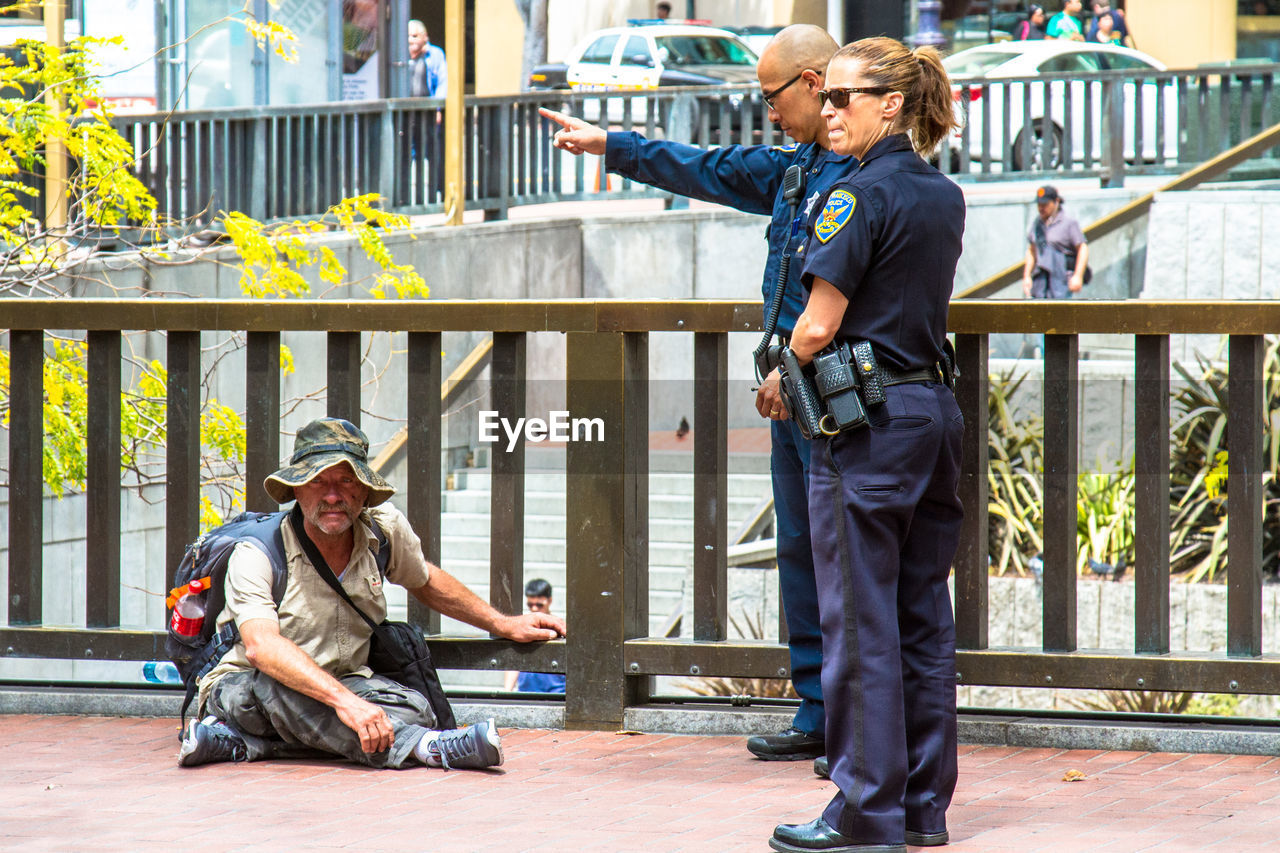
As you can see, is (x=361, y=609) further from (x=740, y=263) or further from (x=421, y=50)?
(x=421, y=50)

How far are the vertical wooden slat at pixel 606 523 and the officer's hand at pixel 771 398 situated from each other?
35.5 inches

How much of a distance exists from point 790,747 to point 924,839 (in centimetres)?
97

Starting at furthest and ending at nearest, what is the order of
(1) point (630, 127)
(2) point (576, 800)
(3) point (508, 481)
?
(1) point (630, 127), (3) point (508, 481), (2) point (576, 800)

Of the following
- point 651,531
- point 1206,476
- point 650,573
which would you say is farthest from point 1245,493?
point 651,531

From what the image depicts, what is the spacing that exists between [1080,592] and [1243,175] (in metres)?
10.1

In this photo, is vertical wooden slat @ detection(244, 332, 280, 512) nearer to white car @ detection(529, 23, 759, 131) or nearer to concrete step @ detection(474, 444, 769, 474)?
concrete step @ detection(474, 444, 769, 474)

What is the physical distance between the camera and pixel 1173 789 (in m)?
4.57

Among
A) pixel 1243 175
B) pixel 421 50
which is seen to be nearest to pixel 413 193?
pixel 421 50

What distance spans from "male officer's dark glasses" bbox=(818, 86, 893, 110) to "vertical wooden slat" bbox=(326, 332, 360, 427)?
197cm

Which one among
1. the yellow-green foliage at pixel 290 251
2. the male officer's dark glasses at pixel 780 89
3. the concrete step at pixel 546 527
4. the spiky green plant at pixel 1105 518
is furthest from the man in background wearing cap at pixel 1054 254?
the male officer's dark glasses at pixel 780 89

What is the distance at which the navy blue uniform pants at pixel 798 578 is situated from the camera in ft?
15.7

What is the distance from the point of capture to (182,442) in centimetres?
545

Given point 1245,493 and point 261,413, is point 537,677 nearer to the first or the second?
point 261,413

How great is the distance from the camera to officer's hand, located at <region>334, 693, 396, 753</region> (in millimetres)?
4648
